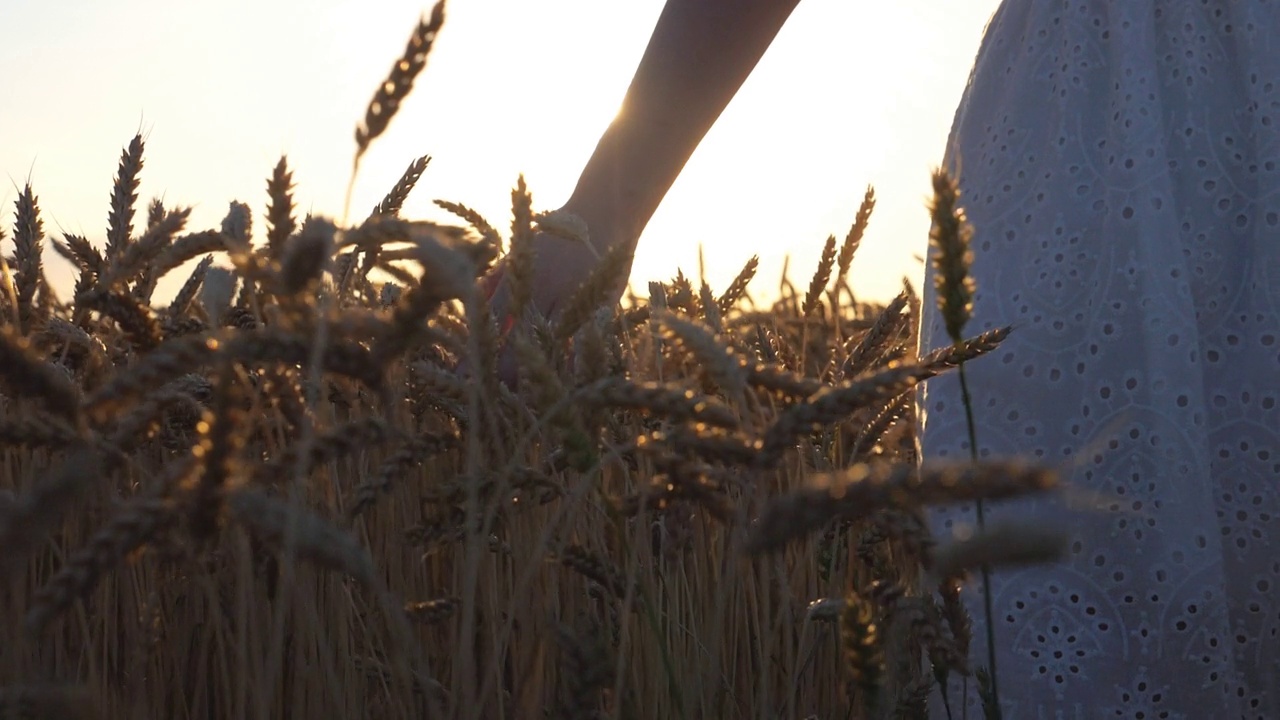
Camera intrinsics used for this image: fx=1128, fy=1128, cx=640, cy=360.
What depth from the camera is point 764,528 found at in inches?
19.0

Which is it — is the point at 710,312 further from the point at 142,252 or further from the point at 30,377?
the point at 30,377

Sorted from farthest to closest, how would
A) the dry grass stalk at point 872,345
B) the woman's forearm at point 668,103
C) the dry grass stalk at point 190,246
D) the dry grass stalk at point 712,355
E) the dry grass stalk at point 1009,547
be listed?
1. the woman's forearm at point 668,103
2. the dry grass stalk at point 872,345
3. the dry grass stalk at point 190,246
4. the dry grass stalk at point 712,355
5. the dry grass stalk at point 1009,547

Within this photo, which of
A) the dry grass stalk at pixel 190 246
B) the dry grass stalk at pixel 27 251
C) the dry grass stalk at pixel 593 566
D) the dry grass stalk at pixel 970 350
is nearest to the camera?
the dry grass stalk at pixel 970 350

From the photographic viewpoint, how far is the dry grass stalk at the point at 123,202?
1.45m

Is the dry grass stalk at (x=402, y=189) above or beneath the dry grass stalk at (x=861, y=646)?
above

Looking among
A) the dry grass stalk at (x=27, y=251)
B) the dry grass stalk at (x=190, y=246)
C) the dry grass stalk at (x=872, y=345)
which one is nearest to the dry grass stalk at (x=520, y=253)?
the dry grass stalk at (x=190, y=246)

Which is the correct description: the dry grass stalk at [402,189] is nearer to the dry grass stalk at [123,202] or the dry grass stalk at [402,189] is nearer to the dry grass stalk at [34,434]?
the dry grass stalk at [123,202]

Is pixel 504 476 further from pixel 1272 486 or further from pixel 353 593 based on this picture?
pixel 1272 486

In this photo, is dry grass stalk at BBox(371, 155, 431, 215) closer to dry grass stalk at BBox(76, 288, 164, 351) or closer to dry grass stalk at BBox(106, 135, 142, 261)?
dry grass stalk at BBox(106, 135, 142, 261)

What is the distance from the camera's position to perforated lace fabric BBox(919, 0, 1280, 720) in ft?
4.15

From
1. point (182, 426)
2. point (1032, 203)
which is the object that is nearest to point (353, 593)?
point (182, 426)

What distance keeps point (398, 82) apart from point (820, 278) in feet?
2.97

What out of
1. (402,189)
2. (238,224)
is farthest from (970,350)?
(402,189)

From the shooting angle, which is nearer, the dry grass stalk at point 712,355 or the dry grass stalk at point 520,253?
the dry grass stalk at point 712,355
